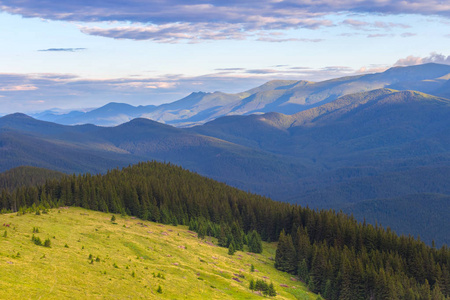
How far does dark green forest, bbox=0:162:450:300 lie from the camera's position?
107625 millimetres

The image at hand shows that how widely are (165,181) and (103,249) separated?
112 m

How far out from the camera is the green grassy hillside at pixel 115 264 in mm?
59622

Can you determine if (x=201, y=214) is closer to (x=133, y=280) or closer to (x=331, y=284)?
(x=331, y=284)

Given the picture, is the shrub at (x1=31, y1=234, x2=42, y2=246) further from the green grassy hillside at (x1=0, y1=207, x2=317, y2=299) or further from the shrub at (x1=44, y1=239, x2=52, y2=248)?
the shrub at (x1=44, y1=239, x2=52, y2=248)

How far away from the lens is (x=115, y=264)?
244ft

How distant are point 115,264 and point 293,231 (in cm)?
9272

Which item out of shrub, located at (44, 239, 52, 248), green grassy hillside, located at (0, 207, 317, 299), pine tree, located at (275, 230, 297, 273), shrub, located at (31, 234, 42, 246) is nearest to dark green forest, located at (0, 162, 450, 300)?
pine tree, located at (275, 230, 297, 273)

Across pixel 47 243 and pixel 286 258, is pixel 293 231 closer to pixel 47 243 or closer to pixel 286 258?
pixel 286 258

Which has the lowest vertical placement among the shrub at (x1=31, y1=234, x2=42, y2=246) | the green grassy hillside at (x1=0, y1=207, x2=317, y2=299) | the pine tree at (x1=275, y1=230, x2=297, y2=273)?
the pine tree at (x1=275, y1=230, x2=297, y2=273)

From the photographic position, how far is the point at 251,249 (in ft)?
457

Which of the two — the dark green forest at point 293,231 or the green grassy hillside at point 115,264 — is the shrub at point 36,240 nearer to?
the green grassy hillside at point 115,264

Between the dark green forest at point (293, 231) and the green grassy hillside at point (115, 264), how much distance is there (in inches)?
385

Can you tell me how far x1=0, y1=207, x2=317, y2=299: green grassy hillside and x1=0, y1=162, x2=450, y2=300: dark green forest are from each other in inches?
385

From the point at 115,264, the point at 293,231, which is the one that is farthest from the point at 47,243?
the point at 293,231
